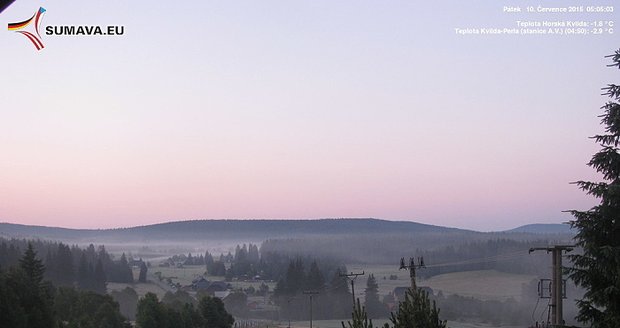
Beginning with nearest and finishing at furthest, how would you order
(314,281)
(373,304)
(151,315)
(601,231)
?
(601,231)
(151,315)
(373,304)
(314,281)

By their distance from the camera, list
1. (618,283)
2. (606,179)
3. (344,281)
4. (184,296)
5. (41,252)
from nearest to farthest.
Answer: (618,283)
(606,179)
(184,296)
(344,281)
(41,252)

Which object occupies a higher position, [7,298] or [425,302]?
[425,302]

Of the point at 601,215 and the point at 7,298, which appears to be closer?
the point at 601,215

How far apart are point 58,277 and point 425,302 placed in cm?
12453

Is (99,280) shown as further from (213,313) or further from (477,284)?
(477,284)

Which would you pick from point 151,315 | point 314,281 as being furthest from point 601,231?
point 314,281

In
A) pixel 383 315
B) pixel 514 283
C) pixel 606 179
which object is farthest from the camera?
pixel 514 283

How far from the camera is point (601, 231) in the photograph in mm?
17844

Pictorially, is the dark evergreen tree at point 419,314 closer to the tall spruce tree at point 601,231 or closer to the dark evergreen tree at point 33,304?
the tall spruce tree at point 601,231

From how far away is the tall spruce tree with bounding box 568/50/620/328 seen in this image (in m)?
17.3

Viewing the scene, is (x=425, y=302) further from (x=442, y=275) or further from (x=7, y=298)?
(x=442, y=275)

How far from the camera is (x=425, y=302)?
61.9ft

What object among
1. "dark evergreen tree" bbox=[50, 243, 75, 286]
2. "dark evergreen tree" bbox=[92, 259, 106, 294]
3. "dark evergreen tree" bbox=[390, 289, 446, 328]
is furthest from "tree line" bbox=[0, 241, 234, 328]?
"dark evergreen tree" bbox=[50, 243, 75, 286]

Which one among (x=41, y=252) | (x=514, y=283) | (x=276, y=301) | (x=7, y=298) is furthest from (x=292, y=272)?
(x=7, y=298)
